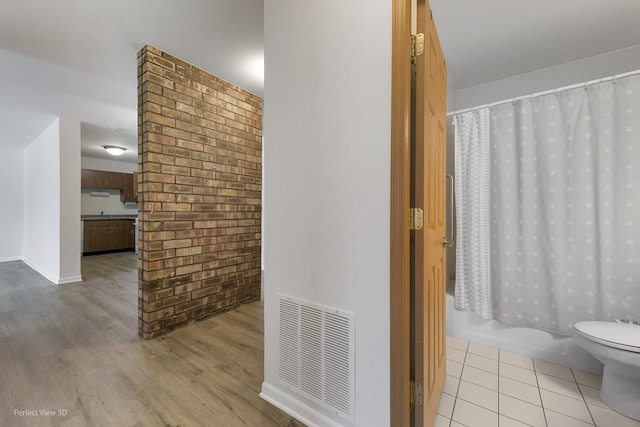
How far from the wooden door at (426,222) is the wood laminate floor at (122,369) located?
72cm

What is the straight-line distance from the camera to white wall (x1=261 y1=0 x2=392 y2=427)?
114 centimetres

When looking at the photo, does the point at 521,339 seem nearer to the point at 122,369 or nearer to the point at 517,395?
the point at 517,395

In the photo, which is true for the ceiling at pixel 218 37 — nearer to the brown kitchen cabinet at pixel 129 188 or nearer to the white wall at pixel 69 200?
the white wall at pixel 69 200

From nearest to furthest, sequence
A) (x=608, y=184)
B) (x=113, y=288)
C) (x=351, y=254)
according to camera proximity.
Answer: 1. (x=351, y=254)
2. (x=608, y=184)
3. (x=113, y=288)

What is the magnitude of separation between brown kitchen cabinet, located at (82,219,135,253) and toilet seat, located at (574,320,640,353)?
8.34m

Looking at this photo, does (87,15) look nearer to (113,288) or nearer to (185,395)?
(185,395)

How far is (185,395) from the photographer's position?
160 cm

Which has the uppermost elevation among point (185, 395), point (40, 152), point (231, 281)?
point (40, 152)

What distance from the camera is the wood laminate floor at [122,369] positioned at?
4.74 ft

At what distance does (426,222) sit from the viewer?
1.19 meters

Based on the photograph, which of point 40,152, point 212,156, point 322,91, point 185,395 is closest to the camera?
point 322,91

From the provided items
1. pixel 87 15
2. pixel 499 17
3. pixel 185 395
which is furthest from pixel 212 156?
pixel 499 17

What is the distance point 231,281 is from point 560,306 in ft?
9.71

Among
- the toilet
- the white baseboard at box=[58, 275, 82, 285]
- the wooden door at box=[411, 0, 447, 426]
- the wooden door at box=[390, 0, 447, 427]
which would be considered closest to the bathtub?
the toilet
